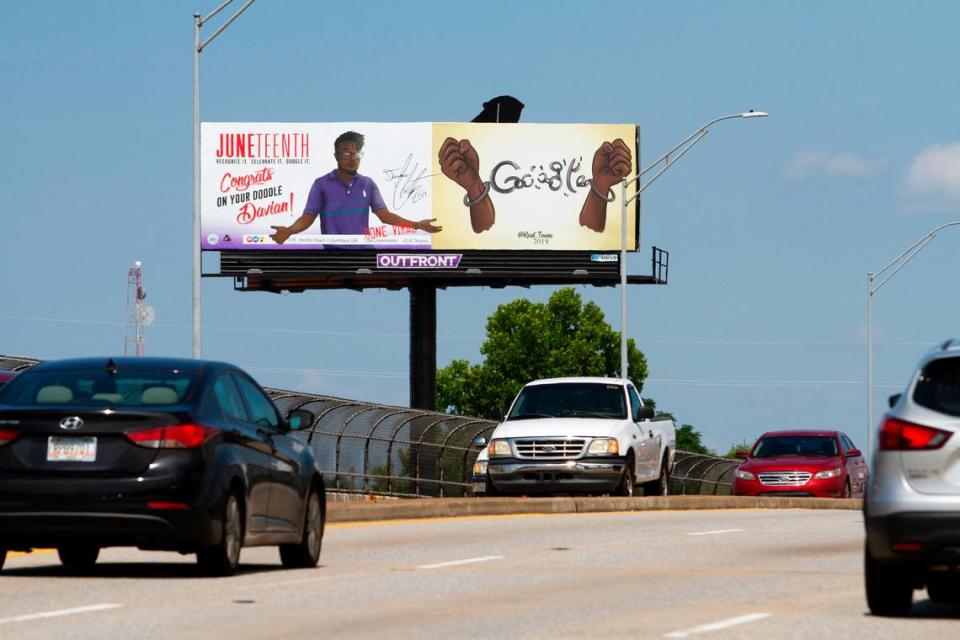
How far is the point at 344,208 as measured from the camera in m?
72.2

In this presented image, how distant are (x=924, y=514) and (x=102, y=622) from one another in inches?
186

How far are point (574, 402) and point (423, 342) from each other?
1751 inches

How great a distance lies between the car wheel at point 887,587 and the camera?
12.9 metres

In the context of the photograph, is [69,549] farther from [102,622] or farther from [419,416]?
[419,416]

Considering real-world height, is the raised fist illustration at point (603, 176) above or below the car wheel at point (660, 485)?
above

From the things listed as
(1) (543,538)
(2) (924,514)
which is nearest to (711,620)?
(2) (924,514)

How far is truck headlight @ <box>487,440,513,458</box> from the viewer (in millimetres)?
31734

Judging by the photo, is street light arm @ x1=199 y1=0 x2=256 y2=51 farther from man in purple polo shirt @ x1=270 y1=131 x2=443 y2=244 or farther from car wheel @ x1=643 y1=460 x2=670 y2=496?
man in purple polo shirt @ x1=270 y1=131 x2=443 y2=244

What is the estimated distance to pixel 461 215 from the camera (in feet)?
238

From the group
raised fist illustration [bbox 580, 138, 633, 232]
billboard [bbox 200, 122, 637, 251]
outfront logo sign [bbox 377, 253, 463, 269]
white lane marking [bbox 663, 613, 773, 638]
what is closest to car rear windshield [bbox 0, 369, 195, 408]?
white lane marking [bbox 663, 613, 773, 638]

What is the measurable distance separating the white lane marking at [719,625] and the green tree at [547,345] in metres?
102

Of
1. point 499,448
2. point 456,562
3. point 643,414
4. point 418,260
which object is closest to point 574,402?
point 643,414

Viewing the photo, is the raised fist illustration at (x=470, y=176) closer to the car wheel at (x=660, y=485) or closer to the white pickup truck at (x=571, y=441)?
the car wheel at (x=660, y=485)

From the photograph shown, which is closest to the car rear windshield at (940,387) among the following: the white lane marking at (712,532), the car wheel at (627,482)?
the white lane marking at (712,532)
